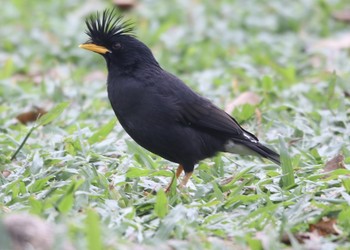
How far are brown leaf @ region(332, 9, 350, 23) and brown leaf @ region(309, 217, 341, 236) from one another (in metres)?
7.40

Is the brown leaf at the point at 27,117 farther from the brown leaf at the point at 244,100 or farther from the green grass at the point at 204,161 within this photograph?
the brown leaf at the point at 244,100

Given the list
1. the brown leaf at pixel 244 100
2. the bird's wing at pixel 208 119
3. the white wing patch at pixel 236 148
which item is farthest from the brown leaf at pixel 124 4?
the white wing patch at pixel 236 148

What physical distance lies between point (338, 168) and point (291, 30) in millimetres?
6089

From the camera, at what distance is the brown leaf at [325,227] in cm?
497

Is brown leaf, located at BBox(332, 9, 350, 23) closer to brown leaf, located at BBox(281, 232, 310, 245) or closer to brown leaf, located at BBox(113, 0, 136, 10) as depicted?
brown leaf, located at BBox(113, 0, 136, 10)

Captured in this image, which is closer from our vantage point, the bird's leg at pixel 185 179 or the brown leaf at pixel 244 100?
the bird's leg at pixel 185 179

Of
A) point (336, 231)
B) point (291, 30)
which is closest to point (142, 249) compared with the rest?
point (336, 231)

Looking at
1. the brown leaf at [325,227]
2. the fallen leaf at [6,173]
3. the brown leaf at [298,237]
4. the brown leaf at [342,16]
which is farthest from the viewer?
the brown leaf at [342,16]

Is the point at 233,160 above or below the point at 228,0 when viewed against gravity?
below

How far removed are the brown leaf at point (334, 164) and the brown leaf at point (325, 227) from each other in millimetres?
1163

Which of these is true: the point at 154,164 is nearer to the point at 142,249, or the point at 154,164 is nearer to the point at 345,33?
the point at 142,249

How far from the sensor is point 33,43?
444 inches

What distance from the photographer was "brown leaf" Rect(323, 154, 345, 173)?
20.4ft

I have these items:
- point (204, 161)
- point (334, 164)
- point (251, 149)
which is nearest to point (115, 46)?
point (204, 161)
